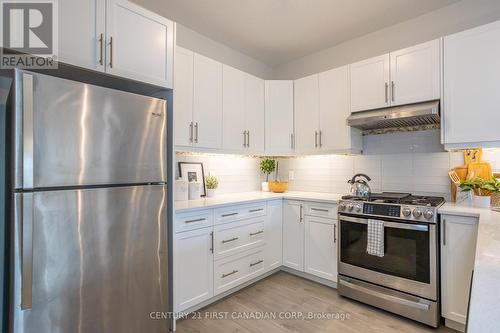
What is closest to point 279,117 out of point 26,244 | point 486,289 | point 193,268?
point 193,268

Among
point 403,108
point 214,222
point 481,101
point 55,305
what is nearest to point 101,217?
point 55,305

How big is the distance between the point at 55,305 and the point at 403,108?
9.70 feet

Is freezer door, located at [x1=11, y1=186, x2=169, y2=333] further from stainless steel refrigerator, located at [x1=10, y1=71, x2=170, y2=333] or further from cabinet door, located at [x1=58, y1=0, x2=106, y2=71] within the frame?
cabinet door, located at [x1=58, y1=0, x2=106, y2=71]

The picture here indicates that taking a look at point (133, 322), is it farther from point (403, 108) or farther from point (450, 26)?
point (450, 26)

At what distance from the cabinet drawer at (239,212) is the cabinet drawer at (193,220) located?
3.5 inches

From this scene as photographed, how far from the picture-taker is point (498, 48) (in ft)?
6.90

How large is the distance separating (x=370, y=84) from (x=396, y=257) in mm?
1704

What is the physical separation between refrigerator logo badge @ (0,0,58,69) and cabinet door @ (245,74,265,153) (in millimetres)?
1952

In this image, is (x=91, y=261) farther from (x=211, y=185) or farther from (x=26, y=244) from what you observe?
(x=211, y=185)

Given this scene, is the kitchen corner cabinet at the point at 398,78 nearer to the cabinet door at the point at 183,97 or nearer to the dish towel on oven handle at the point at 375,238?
the dish towel on oven handle at the point at 375,238

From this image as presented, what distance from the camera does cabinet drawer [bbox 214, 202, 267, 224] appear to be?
2481mm

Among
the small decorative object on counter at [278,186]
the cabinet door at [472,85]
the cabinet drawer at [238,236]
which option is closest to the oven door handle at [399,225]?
the cabinet door at [472,85]

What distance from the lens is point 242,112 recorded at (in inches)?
121

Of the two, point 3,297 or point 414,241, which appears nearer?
A: point 3,297
